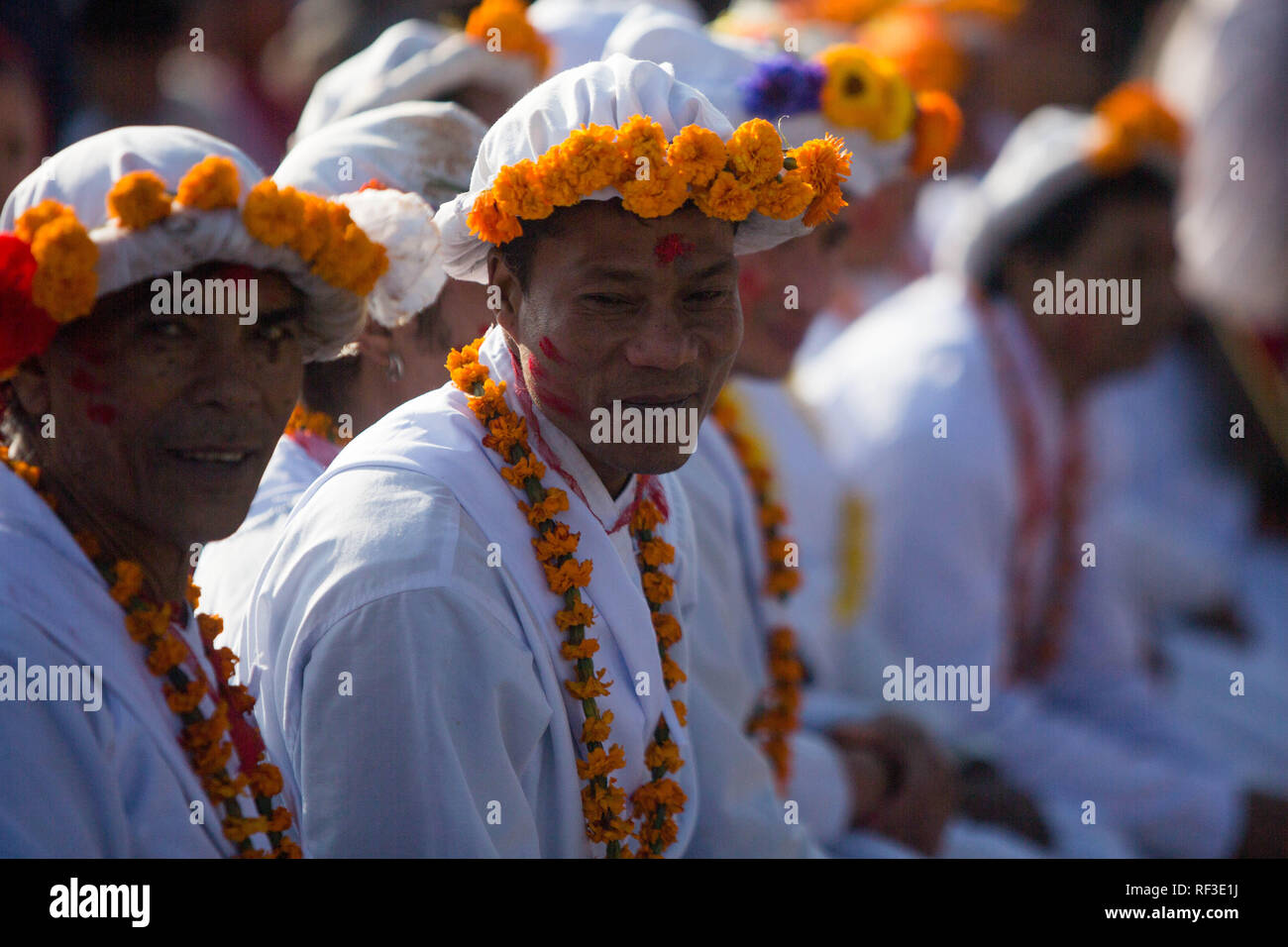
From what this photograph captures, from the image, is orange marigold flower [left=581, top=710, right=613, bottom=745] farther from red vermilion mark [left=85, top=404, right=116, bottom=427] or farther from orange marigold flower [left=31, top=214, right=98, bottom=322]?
orange marigold flower [left=31, top=214, right=98, bottom=322]

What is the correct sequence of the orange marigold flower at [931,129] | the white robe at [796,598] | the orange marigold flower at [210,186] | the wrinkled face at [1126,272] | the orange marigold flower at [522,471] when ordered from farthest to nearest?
the wrinkled face at [1126,272], the orange marigold flower at [931,129], the white robe at [796,598], the orange marigold flower at [522,471], the orange marigold flower at [210,186]

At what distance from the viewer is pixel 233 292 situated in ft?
8.26

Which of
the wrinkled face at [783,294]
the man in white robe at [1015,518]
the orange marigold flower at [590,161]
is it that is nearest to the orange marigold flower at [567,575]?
the orange marigold flower at [590,161]

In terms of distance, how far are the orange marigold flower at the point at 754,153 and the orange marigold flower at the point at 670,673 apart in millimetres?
855

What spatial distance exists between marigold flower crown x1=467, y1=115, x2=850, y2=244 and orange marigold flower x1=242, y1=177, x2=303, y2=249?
28 cm

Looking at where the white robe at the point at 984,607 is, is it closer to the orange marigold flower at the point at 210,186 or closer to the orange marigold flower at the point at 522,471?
the orange marigold flower at the point at 522,471

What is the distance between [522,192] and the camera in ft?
8.03

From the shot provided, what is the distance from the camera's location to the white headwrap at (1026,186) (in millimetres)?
5613

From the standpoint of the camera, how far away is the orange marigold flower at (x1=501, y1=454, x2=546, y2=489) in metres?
2.59

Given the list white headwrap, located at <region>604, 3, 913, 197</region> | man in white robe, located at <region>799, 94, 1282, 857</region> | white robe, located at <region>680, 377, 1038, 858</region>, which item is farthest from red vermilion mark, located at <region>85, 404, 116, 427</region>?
man in white robe, located at <region>799, 94, 1282, 857</region>

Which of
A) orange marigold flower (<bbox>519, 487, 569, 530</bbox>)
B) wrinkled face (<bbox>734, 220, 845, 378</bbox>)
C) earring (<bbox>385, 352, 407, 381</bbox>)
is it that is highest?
wrinkled face (<bbox>734, 220, 845, 378</bbox>)
